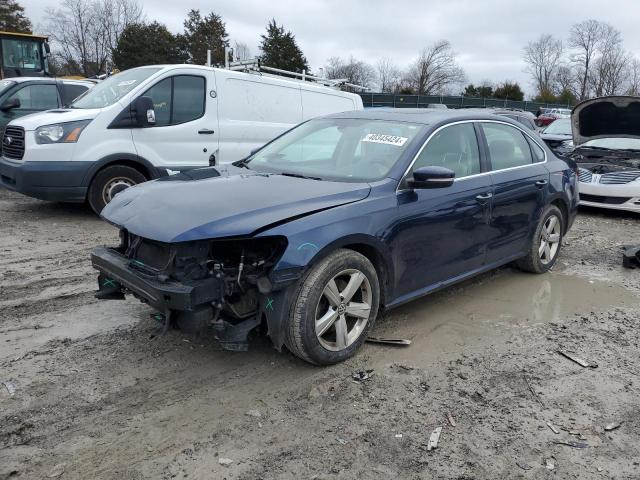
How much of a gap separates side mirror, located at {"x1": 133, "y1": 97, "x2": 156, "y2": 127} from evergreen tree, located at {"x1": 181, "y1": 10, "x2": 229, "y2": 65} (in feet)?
159

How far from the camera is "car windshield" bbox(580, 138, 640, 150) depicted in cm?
961

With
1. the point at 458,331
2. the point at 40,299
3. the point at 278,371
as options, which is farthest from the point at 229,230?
the point at 40,299

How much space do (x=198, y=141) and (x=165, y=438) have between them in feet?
18.6

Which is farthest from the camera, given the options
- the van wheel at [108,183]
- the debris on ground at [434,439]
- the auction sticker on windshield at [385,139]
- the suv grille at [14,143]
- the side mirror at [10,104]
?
the side mirror at [10,104]

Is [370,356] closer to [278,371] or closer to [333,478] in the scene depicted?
[278,371]

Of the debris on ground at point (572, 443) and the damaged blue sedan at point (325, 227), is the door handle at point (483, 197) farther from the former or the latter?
the debris on ground at point (572, 443)

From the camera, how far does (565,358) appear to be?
12.7 ft

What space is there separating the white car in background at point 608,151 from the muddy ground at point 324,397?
14.7ft

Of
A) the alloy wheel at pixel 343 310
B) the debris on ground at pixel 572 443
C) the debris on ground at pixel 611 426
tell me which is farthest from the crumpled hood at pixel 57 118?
the debris on ground at pixel 611 426

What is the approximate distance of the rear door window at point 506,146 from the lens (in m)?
4.90

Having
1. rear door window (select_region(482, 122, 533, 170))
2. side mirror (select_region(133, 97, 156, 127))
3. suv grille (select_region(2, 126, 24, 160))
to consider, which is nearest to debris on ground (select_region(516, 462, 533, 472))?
rear door window (select_region(482, 122, 533, 170))

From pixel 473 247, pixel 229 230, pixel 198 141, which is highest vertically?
pixel 198 141

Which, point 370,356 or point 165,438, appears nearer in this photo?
point 165,438

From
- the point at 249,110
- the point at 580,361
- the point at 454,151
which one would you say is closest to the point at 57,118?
the point at 249,110
